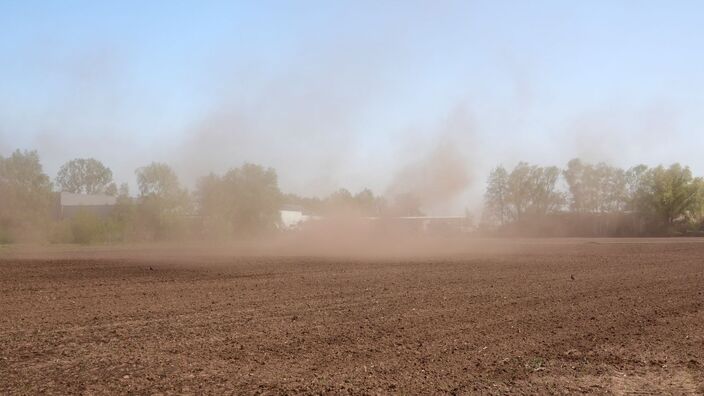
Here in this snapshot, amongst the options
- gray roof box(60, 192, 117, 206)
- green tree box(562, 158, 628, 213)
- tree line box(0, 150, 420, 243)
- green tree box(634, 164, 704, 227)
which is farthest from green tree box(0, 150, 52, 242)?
green tree box(634, 164, 704, 227)

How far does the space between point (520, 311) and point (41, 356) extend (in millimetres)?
10048

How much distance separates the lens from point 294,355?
983 cm

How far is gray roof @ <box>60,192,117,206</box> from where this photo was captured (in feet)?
295

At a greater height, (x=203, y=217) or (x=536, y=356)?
(x=203, y=217)

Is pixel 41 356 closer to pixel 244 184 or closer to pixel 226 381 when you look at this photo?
pixel 226 381

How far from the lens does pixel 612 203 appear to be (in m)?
97.8

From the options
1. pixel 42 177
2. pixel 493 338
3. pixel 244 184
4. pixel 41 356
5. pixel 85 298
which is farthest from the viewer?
pixel 244 184

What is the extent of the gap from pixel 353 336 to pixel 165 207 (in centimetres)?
6286

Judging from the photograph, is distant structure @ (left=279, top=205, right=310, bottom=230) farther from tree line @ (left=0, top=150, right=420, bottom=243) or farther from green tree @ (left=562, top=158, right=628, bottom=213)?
green tree @ (left=562, top=158, right=628, bottom=213)

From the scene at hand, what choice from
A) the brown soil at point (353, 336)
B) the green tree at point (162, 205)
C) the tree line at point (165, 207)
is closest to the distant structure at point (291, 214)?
the tree line at point (165, 207)

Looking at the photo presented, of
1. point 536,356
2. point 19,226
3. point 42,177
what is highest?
point 42,177

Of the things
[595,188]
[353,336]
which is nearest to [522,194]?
[595,188]

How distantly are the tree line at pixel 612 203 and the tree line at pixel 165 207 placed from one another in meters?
27.6

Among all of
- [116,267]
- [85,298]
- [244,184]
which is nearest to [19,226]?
[244,184]
